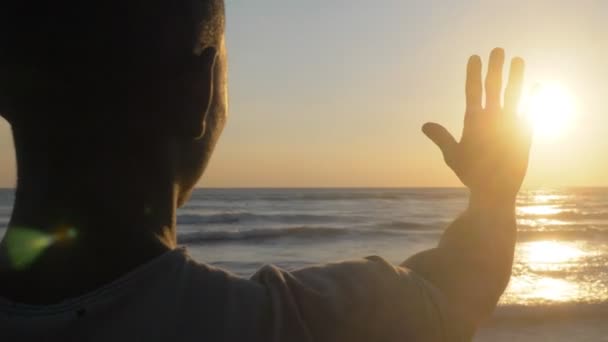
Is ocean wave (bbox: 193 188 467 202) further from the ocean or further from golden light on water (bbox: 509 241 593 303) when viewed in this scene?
golden light on water (bbox: 509 241 593 303)

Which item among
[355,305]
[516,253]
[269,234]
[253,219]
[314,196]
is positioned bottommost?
[314,196]

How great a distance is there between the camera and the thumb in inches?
50.2

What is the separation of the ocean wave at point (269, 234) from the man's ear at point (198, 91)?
51.5 feet

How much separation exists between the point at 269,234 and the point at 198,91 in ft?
58.5

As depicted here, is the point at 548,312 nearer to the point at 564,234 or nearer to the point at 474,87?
the point at 474,87

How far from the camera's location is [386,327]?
1.05 meters

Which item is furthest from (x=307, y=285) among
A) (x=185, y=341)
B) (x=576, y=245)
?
(x=576, y=245)

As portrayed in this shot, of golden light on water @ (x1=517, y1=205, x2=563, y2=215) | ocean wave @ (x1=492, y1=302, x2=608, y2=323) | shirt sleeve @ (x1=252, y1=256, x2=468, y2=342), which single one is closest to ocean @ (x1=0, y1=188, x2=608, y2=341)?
ocean wave @ (x1=492, y1=302, x2=608, y2=323)

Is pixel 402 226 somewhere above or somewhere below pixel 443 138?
below

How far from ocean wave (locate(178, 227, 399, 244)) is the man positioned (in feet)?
51.4

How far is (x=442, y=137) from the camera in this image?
4.19 feet

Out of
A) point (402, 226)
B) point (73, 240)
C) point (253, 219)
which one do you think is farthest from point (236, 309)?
point (253, 219)

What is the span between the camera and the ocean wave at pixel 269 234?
17.4 meters

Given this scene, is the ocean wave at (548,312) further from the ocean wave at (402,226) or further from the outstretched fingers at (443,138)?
the ocean wave at (402,226)
